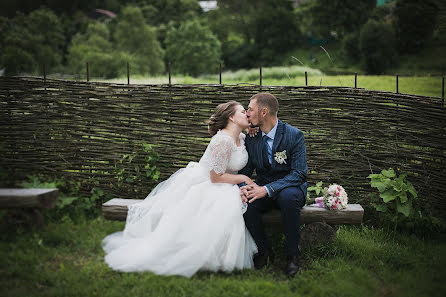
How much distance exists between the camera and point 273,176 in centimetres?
415

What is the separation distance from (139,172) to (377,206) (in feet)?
10.7

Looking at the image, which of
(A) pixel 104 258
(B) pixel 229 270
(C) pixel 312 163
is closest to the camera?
(B) pixel 229 270

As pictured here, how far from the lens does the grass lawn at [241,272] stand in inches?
131

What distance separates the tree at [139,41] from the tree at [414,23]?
2722cm

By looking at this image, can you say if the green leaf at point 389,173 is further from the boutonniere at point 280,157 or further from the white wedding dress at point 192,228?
the white wedding dress at point 192,228

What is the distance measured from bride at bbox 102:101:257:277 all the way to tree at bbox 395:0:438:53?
1383 cm

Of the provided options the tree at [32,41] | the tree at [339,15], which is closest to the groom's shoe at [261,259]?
the tree at [32,41]

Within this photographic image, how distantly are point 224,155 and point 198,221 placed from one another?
0.75 m

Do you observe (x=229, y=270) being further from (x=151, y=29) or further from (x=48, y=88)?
(x=151, y=29)

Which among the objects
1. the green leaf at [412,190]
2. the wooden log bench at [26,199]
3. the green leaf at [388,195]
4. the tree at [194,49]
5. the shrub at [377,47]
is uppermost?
the tree at [194,49]

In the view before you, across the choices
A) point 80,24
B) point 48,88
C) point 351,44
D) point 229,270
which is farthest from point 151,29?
point 229,270

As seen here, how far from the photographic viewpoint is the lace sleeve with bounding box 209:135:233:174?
155 inches

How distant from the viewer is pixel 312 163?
16.6 feet

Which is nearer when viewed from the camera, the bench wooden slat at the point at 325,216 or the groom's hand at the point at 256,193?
the groom's hand at the point at 256,193
